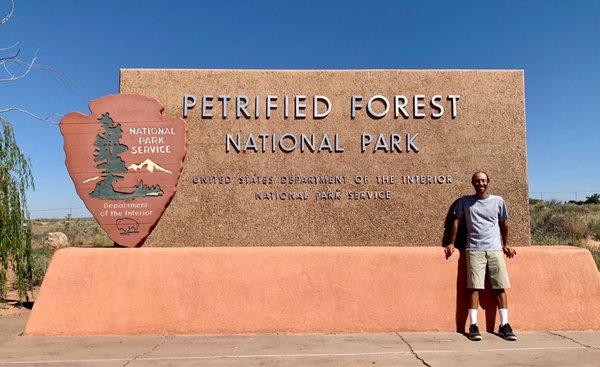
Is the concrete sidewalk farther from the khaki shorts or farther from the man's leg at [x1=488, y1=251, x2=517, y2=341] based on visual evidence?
the khaki shorts

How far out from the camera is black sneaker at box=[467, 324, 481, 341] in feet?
19.3

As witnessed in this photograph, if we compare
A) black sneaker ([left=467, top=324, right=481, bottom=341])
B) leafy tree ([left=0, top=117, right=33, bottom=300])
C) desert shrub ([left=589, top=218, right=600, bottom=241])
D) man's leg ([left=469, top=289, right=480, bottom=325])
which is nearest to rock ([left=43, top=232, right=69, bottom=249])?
leafy tree ([left=0, top=117, right=33, bottom=300])

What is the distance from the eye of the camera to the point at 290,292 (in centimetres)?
644

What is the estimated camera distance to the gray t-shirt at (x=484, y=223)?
625 centimetres

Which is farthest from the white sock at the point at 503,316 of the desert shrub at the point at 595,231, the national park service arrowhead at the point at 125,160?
the desert shrub at the point at 595,231

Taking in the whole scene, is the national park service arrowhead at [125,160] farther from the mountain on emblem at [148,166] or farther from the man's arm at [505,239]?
the man's arm at [505,239]

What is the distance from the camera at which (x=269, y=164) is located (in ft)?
24.2

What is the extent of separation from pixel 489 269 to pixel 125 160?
465 centimetres

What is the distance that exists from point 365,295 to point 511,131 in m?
3.16

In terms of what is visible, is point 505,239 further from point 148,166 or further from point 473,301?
point 148,166

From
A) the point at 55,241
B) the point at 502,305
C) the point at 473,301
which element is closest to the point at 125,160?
the point at 473,301

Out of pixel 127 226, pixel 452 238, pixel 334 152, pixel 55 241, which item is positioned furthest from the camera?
pixel 55 241

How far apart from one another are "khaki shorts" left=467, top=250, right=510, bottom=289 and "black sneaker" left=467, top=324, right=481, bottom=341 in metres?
0.45

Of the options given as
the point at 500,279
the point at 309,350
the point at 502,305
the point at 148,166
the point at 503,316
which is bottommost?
the point at 309,350
